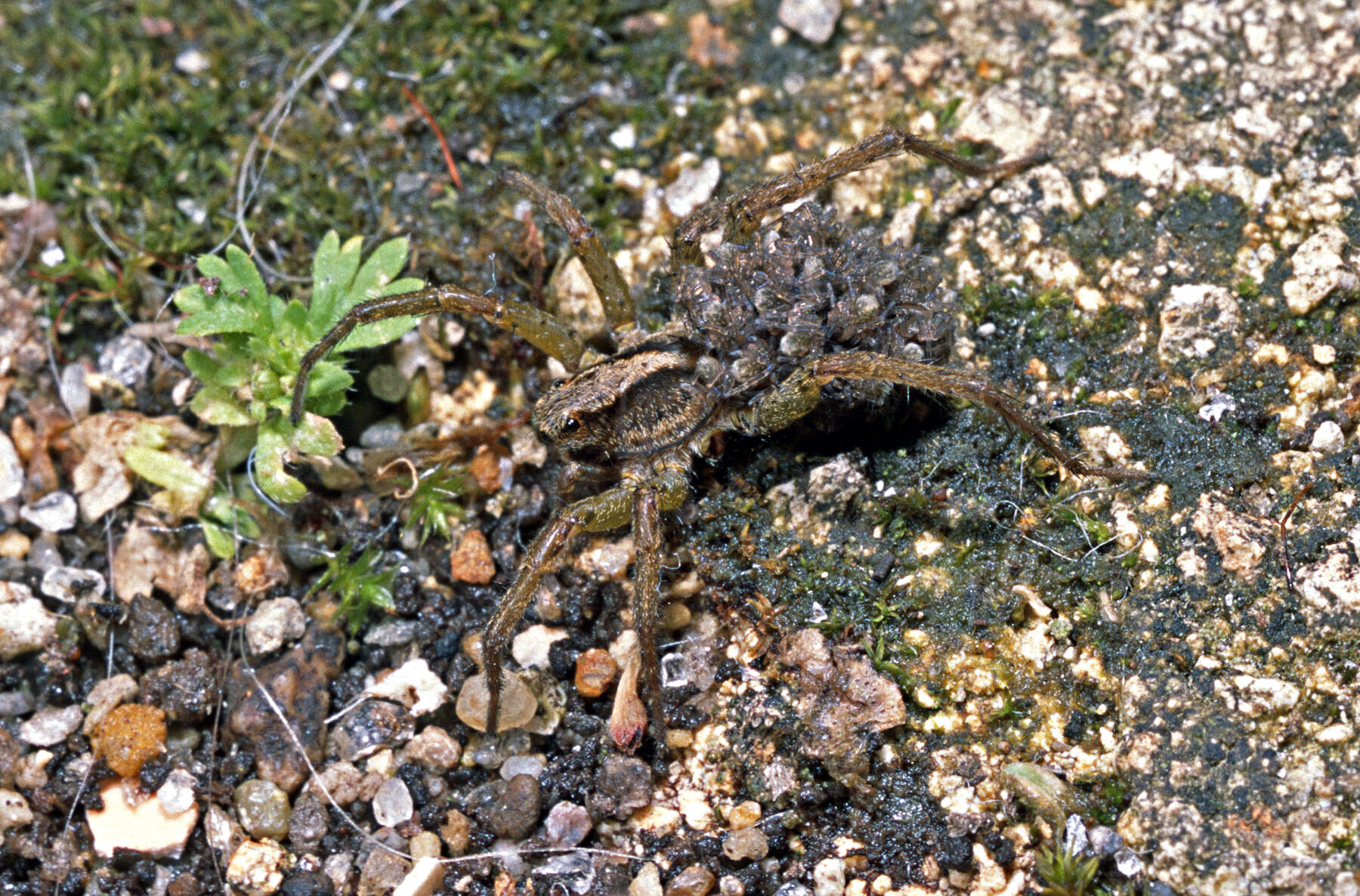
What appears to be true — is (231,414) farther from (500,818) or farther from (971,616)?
(971,616)

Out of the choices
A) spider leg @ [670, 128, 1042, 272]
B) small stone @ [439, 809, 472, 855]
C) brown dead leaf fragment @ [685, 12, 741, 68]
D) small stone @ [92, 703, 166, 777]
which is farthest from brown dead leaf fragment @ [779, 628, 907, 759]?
brown dead leaf fragment @ [685, 12, 741, 68]

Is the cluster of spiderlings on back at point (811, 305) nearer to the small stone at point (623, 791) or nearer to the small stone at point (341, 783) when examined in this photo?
the small stone at point (623, 791)

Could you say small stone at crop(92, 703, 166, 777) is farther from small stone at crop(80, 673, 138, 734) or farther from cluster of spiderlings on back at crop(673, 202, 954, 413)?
cluster of spiderlings on back at crop(673, 202, 954, 413)

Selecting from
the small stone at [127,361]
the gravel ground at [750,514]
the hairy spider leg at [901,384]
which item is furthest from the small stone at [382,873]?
the small stone at [127,361]

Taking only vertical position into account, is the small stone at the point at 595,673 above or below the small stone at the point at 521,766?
above

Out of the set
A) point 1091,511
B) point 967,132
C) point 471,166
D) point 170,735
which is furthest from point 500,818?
point 967,132

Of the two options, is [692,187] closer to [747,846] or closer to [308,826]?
[747,846]

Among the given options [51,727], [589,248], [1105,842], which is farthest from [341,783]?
[1105,842]
